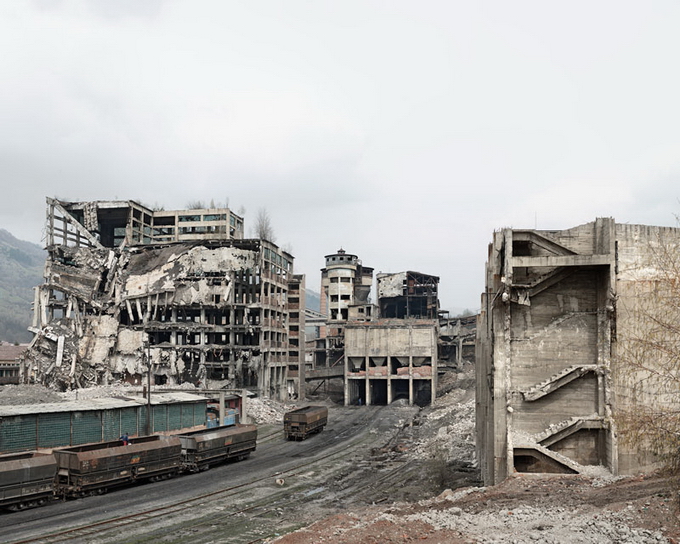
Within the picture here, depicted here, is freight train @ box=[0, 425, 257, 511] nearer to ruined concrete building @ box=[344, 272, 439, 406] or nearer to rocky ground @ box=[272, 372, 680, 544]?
rocky ground @ box=[272, 372, 680, 544]

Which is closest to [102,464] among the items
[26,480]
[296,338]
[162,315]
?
[26,480]

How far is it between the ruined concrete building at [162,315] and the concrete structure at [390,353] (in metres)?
9.80

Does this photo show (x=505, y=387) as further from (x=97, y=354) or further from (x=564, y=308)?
(x=97, y=354)

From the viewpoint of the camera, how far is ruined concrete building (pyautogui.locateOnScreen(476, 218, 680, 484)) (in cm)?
2441

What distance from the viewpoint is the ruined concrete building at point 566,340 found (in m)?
24.4

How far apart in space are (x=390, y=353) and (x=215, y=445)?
1783 inches

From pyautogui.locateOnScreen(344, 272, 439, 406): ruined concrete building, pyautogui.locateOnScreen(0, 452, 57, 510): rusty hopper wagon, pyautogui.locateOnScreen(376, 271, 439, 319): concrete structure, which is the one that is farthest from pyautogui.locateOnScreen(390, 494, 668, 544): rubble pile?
pyautogui.locateOnScreen(376, 271, 439, 319): concrete structure

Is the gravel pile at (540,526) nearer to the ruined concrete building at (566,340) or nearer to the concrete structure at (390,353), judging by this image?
the ruined concrete building at (566,340)

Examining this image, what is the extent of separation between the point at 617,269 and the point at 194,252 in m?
52.6

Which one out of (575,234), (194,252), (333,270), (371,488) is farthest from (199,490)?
(333,270)

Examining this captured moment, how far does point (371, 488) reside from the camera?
3036 centimetres

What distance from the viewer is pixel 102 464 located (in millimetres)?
26844

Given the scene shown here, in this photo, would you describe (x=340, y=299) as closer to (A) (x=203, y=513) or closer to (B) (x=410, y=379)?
(B) (x=410, y=379)

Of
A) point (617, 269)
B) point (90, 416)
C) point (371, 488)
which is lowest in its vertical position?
point (371, 488)
